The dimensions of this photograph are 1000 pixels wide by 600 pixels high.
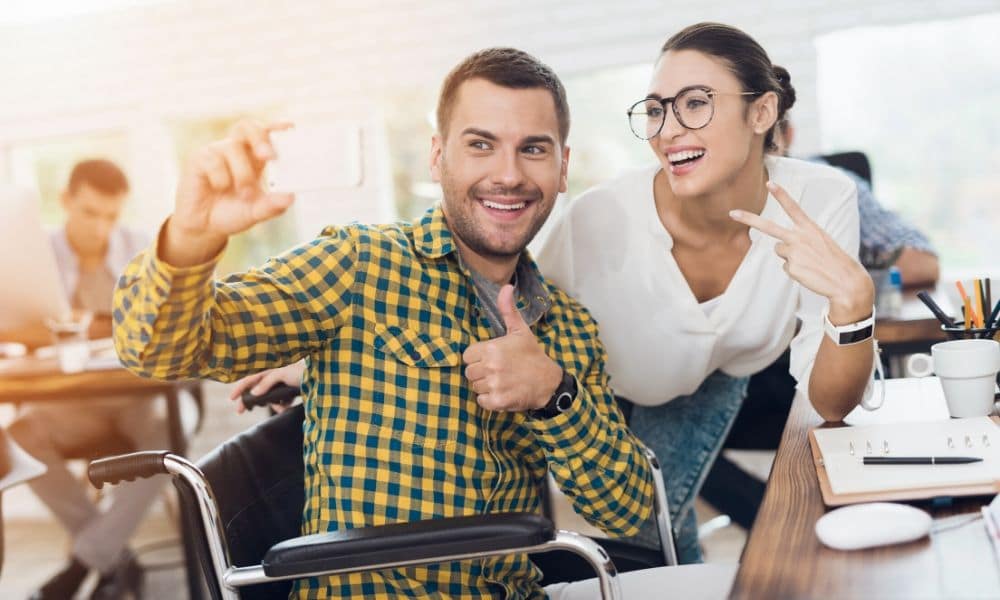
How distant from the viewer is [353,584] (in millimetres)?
1307

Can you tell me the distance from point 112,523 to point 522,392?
241 cm

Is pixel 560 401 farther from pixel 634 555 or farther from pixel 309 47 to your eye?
pixel 309 47

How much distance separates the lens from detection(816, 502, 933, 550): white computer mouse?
925 mm

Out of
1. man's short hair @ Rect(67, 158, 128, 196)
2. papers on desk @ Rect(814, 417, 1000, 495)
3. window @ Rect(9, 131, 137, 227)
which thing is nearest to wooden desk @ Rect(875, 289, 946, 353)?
papers on desk @ Rect(814, 417, 1000, 495)

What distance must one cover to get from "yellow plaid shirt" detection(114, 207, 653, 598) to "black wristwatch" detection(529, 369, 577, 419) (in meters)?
0.01

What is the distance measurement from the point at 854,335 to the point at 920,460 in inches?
13.1

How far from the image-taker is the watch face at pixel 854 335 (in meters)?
1.43

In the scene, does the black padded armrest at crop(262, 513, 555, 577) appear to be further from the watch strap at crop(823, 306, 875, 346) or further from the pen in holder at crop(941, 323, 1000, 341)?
the pen in holder at crop(941, 323, 1000, 341)

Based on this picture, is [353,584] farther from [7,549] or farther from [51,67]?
[51,67]

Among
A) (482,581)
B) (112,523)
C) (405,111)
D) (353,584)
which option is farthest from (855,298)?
(405,111)

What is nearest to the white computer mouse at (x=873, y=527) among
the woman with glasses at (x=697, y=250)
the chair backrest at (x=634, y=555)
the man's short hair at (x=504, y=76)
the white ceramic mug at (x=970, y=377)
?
the white ceramic mug at (x=970, y=377)

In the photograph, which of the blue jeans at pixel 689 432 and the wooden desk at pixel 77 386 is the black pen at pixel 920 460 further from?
the wooden desk at pixel 77 386

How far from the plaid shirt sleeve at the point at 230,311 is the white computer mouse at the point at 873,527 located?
27.2 inches

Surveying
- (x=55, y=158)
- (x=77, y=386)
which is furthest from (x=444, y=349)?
(x=55, y=158)
